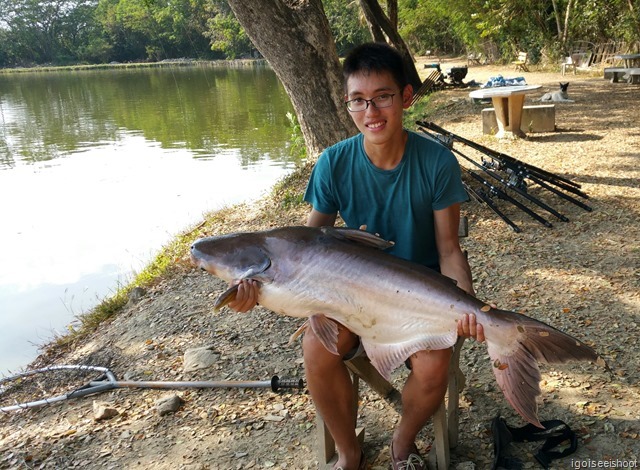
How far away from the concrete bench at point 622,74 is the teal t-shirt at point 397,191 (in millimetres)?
16189

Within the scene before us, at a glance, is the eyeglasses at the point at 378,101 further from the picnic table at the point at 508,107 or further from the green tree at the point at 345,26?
the green tree at the point at 345,26

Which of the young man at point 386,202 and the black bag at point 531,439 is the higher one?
the young man at point 386,202

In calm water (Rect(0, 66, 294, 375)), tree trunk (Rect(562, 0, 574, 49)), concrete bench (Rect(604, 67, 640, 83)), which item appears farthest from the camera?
tree trunk (Rect(562, 0, 574, 49))

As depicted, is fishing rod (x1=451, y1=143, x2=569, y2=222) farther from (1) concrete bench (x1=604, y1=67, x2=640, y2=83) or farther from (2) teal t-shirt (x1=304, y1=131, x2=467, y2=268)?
(1) concrete bench (x1=604, y1=67, x2=640, y2=83)

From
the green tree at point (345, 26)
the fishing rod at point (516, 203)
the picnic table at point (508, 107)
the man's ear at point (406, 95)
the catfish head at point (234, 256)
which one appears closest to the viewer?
the catfish head at point (234, 256)

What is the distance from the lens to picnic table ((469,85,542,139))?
10070 mm

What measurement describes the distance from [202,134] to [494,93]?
11452 millimetres

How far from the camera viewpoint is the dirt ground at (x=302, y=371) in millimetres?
3084

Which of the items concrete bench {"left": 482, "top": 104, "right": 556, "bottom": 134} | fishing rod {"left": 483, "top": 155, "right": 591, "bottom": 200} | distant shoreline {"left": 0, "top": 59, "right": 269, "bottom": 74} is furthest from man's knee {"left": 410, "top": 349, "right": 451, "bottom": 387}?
distant shoreline {"left": 0, "top": 59, "right": 269, "bottom": 74}

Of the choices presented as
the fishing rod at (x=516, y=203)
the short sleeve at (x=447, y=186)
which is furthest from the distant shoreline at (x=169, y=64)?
the short sleeve at (x=447, y=186)

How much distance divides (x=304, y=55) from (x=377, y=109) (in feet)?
15.9

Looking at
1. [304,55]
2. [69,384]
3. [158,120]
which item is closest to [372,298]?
[69,384]

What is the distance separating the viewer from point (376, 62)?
2.62 metres

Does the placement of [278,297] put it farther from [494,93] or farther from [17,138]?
[17,138]
